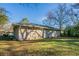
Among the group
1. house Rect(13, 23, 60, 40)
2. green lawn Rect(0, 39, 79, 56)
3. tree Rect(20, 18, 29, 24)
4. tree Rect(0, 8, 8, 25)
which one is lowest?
green lawn Rect(0, 39, 79, 56)

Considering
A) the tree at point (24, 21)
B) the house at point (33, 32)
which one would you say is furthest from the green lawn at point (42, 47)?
the tree at point (24, 21)

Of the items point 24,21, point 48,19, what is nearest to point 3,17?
point 24,21

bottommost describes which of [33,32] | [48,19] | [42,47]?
[42,47]

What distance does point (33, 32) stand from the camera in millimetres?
1929

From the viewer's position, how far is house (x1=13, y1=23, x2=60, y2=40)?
192 centimetres

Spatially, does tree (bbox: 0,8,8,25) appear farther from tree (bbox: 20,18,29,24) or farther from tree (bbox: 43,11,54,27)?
tree (bbox: 43,11,54,27)

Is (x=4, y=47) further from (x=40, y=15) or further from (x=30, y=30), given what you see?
(x=40, y=15)

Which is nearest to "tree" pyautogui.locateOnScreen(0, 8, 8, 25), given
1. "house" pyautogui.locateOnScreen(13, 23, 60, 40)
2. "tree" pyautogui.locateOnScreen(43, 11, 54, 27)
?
"house" pyautogui.locateOnScreen(13, 23, 60, 40)

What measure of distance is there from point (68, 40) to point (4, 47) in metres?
0.53

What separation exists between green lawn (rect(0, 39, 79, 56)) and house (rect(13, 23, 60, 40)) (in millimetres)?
42

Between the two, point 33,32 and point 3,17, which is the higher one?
point 3,17

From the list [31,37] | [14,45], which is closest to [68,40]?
[31,37]

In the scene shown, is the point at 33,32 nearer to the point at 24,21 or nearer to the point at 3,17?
the point at 24,21

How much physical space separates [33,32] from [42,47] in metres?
0.15
